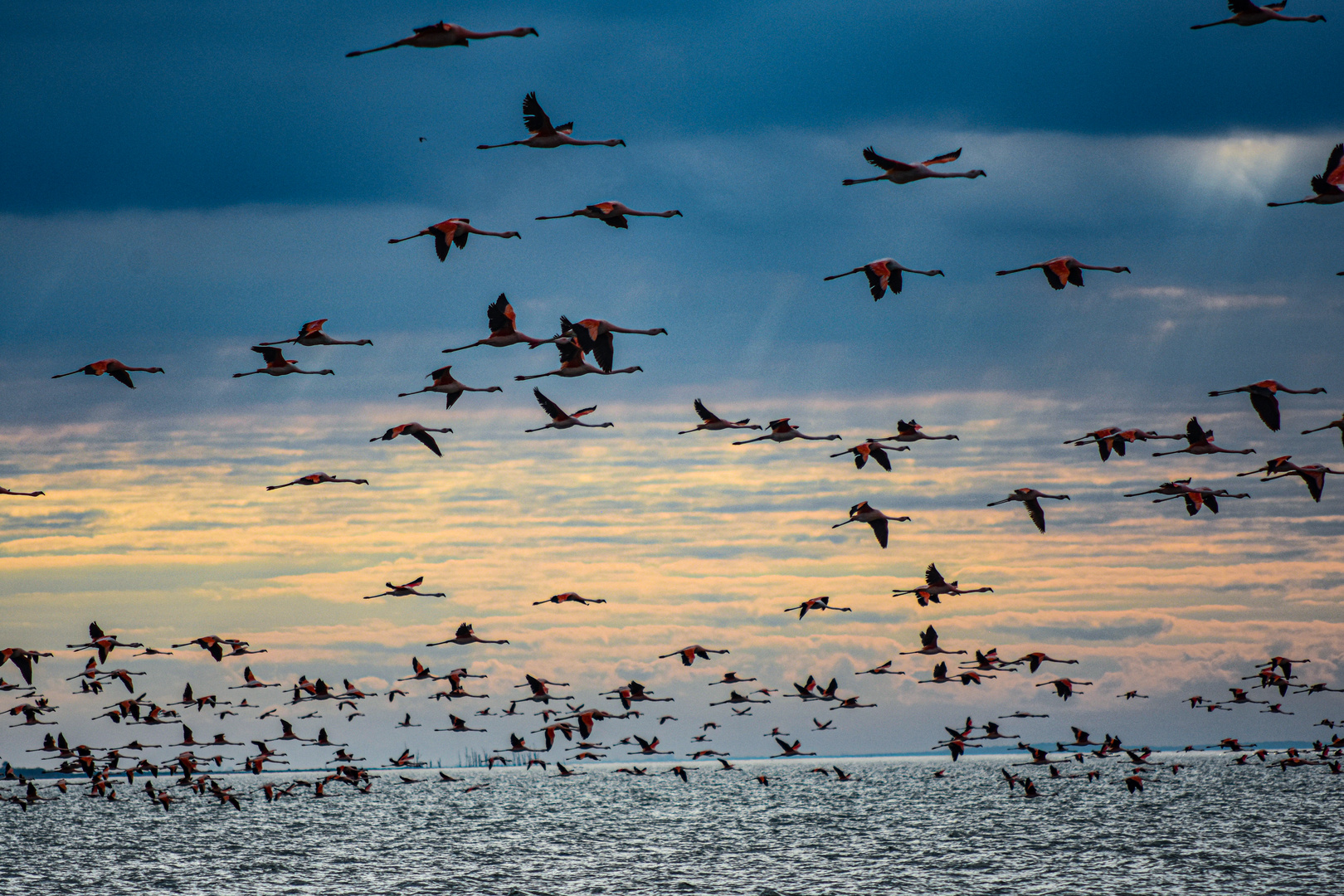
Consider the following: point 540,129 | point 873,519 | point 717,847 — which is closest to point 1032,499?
point 873,519

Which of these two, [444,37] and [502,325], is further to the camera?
[502,325]

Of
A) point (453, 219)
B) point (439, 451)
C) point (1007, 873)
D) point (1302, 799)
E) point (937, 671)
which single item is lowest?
Answer: point (1302, 799)

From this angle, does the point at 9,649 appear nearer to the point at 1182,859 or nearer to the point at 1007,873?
the point at 1007,873

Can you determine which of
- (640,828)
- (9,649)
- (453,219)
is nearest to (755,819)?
(640,828)

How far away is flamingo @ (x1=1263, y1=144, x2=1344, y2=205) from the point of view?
25984mm

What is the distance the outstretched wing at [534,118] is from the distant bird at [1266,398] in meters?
19.2

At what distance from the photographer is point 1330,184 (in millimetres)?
26109

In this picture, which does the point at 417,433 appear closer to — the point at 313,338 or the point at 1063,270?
the point at 313,338

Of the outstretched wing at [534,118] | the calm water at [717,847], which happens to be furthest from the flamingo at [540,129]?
the calm water at [717,847]

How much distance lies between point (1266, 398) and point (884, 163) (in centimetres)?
1232

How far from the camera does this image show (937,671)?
6044cm

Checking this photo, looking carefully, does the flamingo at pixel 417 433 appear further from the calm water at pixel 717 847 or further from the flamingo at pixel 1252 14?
the calm water at pixel 717 847

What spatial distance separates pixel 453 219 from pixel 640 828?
97219 millimetres

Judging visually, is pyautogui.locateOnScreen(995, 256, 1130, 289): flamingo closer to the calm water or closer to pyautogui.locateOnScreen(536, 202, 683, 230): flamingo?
pyautogui.locateOnScreen(536, 202, 683, 230): flamingo
